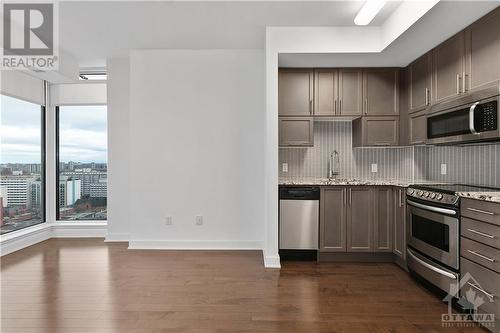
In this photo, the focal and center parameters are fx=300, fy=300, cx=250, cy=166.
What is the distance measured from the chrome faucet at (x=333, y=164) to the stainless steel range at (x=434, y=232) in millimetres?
1145

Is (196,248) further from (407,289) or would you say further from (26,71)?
(26,71)

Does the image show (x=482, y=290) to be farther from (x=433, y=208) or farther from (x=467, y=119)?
(x=467, y=119)

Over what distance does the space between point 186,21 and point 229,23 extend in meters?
0.51

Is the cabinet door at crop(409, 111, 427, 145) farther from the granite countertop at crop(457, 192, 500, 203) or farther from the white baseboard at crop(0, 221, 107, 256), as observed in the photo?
the white baseboard at crop(0, 221, 107, 256)

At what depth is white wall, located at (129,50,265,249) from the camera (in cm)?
445

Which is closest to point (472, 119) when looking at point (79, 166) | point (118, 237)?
point (118, 237)

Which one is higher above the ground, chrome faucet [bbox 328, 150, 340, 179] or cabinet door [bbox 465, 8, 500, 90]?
cabinet door [bbox 465, 8, 500, 90]

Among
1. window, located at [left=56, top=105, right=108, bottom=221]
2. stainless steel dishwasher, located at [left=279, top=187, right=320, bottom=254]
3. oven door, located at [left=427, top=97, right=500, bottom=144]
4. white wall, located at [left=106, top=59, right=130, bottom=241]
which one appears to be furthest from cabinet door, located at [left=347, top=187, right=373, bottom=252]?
window, located at [left=56, top=105, right=108, bottom=221]

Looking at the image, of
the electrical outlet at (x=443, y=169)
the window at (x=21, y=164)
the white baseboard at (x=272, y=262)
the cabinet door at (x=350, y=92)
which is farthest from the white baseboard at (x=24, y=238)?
the electrical outlet at (x=443, y=169)

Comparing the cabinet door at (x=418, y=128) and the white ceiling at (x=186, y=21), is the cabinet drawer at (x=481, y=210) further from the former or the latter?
the white ceiling at (x=186, y=21)

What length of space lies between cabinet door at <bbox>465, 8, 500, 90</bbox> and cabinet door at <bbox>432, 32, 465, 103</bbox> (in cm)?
10

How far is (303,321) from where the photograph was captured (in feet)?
7.80

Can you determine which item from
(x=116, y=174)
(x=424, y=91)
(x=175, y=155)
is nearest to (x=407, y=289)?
(x=424, y=91)

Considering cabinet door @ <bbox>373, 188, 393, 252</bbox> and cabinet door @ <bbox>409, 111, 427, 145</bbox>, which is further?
cabinet door @ <bbox>373, 188, 393, 252</bbox>
